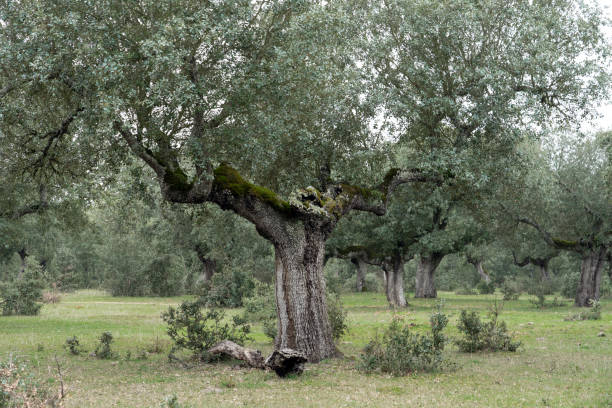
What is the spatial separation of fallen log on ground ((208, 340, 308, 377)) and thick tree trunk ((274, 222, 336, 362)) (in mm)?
1059

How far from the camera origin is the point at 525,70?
611 inches

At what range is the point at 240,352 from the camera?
1398 centimetres

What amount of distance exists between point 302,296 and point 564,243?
94.5ft

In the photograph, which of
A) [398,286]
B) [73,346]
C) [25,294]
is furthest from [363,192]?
[25,294]

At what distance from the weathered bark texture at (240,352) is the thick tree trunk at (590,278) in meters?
31.0

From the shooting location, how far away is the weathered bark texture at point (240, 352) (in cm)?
1370

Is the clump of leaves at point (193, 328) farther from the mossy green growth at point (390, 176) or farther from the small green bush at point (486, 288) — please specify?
the small green bush at point (486, 288)

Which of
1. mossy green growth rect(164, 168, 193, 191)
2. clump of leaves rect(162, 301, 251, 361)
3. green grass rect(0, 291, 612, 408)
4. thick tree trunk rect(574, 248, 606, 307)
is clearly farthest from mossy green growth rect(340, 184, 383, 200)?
thick tree trunk rect(574, 248, 606, 307)

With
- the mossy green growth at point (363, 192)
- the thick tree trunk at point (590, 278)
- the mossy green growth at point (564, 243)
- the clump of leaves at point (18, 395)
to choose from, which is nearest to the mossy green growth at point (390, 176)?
the mossy green growth at point (363, 192)

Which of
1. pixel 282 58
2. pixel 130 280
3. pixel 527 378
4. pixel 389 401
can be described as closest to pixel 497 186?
pixel 527 378

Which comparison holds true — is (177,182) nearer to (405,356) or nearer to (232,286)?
(405,356)

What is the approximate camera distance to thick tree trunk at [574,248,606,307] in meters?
37.4

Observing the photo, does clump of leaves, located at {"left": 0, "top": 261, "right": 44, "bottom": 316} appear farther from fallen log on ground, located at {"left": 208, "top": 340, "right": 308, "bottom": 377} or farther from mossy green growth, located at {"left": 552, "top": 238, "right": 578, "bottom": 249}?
mossy green growth, located at {"left": 552, "top": 238, "right": 578, "bottom": 249}

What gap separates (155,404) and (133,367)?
4.74 m
